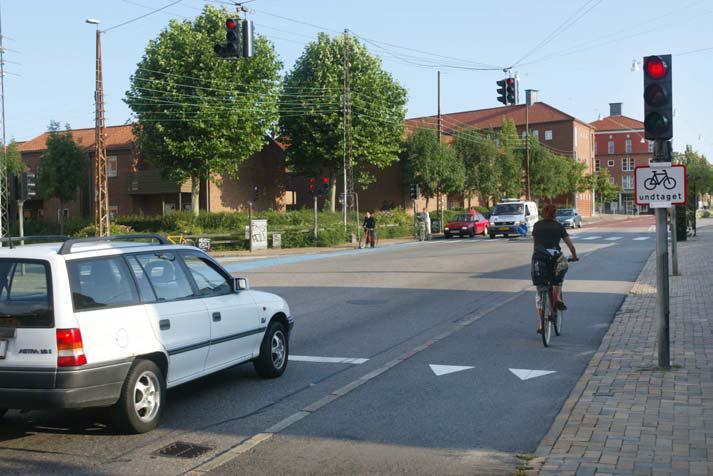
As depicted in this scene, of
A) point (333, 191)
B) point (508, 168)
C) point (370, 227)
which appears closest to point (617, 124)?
point (508, 168)

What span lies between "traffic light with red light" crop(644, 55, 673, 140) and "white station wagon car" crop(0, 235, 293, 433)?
15.3ft

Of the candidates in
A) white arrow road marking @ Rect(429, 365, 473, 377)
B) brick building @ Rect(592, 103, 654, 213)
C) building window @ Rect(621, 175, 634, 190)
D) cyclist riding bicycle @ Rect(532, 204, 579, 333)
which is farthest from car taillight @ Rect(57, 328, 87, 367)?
building window @ Rect(621, 175, 634, 190)

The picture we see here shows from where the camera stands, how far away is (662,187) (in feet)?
26.1

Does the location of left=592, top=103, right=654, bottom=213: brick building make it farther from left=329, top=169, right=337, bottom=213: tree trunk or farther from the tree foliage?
left=329, top=169, right=337, bottom=213: tree trunk

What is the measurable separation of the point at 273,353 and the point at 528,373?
2745mm

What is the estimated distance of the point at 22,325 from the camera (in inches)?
228

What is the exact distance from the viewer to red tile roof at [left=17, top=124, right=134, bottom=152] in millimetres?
57519

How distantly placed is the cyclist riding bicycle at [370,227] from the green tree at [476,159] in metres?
26.6

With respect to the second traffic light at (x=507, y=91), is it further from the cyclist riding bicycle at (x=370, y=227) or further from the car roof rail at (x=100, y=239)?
the car roof rail at (x=100, y=239)

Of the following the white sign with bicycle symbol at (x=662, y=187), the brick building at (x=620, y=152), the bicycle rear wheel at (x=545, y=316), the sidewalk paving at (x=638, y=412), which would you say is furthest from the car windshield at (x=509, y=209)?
the brick building at (x=620, y=152)

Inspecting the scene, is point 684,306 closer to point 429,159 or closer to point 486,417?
point 486,417

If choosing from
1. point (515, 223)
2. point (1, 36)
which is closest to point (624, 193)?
point (515, 223)

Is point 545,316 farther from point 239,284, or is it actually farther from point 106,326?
point 106,326

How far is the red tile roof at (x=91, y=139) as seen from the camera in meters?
57.5
